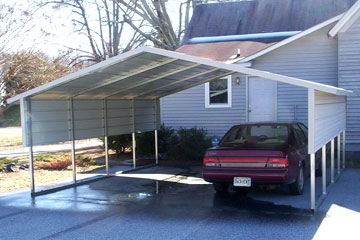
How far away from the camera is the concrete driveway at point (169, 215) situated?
5.68 metres

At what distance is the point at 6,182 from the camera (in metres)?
9.86

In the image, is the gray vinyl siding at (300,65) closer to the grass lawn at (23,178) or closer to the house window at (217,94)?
the house window at (217,94)

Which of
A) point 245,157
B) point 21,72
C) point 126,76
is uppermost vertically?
point 21,72

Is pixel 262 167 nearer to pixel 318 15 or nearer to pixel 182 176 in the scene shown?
pixel 182 176

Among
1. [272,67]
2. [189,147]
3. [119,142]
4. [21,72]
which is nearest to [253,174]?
[189,147]

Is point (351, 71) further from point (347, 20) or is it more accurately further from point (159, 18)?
point (159, 18)

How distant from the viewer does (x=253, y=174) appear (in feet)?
22.9

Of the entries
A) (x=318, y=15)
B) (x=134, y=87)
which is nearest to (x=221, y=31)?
(x=318, y=15)

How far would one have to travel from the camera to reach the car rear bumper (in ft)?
22.6

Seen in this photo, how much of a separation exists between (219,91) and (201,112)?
3.47 feet

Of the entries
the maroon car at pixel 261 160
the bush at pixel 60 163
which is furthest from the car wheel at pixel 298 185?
the bush at pixel 60 163

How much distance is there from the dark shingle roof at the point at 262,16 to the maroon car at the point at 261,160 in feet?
32.6

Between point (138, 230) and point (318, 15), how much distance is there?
49.0 ft

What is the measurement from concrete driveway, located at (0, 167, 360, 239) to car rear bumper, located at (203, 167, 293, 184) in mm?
478
